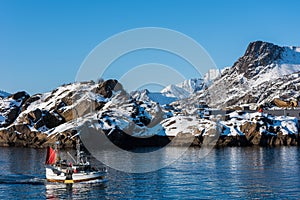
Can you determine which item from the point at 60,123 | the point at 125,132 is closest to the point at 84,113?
the point at 60,123

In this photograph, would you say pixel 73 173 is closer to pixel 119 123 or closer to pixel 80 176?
pixel 80 176

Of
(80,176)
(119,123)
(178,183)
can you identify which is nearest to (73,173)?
(80,176)

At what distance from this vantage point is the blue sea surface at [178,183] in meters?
60.8

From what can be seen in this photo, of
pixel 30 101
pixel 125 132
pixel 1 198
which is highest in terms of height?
pixel 30 101

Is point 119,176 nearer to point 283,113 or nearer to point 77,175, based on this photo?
point 77,175

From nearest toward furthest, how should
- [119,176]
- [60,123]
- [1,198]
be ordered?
1. [1,198]
2. [119,176]
3. [60,123]

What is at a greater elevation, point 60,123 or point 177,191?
point 60,123

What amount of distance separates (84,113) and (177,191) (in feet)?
394

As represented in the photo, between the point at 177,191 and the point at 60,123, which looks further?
the point at 60,123

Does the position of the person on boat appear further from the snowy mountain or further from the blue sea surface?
the snowy mountain

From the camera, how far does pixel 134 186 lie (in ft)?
224

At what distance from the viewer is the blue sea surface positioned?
199ft

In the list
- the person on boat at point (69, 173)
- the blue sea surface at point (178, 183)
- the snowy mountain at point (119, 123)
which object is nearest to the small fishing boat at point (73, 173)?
the person on boat at point (69, 173)

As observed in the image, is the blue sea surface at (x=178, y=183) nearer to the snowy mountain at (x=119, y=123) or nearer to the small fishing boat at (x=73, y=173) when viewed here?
the small fishing boat at (x=73, y=173)
